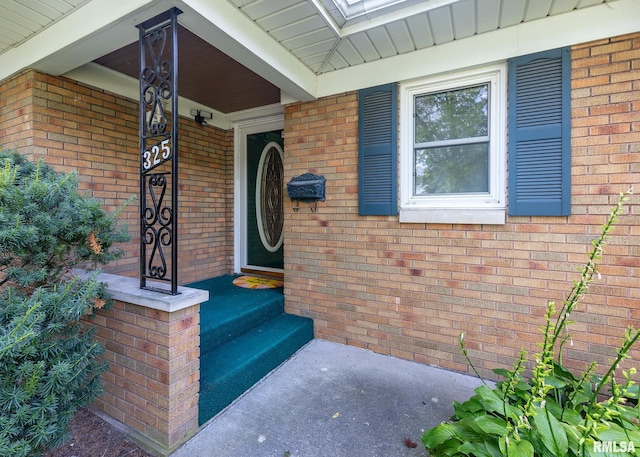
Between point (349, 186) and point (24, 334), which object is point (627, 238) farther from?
point (24, 334)

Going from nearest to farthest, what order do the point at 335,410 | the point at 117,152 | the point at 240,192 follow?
the point at 335,410 → the point at 117,152 → the point at 240,192

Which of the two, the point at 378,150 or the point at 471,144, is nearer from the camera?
the point at 471,144

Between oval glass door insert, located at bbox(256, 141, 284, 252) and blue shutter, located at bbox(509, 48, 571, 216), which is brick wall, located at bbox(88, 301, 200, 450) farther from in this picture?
blue shutter, located at bbox(509, 48, 571, 216)

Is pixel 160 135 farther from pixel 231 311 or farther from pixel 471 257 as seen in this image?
pixel 471 257

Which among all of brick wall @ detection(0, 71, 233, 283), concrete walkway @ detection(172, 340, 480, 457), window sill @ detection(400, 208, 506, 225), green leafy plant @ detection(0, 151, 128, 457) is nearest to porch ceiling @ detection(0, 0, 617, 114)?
brick wall @ detection(0, 71, 233, 283)

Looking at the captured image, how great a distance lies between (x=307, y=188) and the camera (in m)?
3.22

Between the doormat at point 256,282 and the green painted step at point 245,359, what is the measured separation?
0.60 metres

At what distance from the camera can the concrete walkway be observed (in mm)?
1846

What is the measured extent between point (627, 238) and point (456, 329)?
1.42 metres

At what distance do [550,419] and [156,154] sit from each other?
8.69ft

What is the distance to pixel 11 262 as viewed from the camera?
1675mm

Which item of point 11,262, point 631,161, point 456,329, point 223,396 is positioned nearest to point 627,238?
point 631,161

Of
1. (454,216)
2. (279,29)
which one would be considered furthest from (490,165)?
(279,29)

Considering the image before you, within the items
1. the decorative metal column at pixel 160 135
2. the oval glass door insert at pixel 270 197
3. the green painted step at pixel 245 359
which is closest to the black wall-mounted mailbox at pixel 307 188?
the oval glass door insert at pixel 270 197
